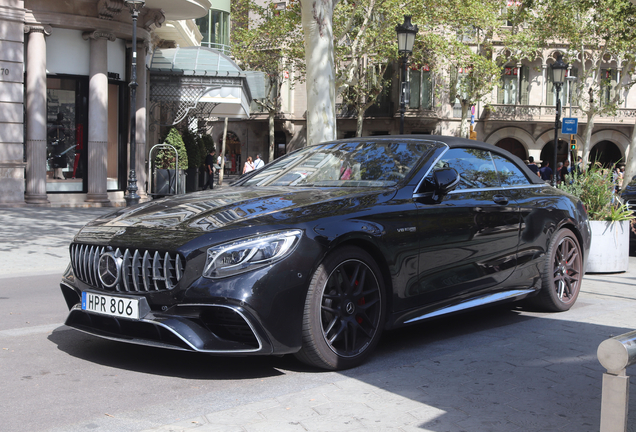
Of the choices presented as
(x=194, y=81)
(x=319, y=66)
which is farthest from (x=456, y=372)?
(x=194, y=81)

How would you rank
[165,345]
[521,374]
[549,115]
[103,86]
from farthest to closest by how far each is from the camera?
[549,115] < [103,86] < [521,374] < [165,345]

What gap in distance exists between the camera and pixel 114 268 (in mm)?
4410

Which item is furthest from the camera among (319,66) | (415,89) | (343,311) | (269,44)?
(415,89)

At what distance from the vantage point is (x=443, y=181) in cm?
516

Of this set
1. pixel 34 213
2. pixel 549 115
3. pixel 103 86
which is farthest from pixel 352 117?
pixel 34 213

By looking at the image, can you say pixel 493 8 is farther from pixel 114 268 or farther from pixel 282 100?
pixel 114 268

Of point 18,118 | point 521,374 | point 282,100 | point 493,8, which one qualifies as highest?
point 493,8

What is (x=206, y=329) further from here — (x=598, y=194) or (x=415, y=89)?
(x=415, y=89)

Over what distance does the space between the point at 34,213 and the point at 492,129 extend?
3929 cm

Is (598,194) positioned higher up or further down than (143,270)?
higher up

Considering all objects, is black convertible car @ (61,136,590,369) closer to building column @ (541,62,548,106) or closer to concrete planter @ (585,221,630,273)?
concrete planter @ (585,221,630,273)

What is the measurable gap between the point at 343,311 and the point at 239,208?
0.91 metres

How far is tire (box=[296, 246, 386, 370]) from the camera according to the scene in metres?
4.39

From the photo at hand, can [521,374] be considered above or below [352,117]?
below
